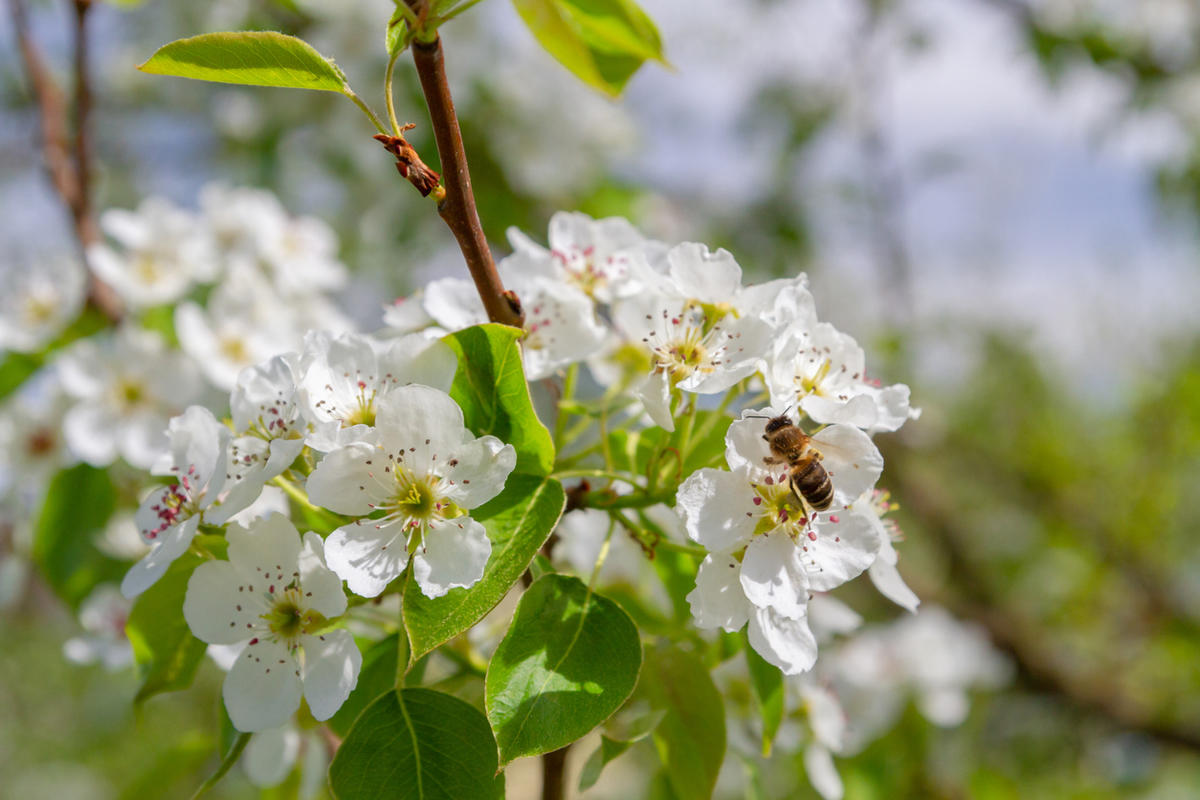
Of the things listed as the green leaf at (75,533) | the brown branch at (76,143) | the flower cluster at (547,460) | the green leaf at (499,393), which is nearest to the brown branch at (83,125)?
the brown branch at (76,143)

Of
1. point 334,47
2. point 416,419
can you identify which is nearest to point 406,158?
point 416,419

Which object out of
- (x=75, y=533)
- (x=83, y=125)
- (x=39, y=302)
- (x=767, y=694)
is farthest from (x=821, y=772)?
(x=83, y=125)

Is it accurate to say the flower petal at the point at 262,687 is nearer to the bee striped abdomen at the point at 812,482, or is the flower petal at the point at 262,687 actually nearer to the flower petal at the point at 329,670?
the flower petal at the point at 329,670

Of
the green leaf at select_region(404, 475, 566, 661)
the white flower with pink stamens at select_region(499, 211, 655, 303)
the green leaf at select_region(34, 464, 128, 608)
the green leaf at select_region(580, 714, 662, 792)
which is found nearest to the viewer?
the green leaf at select_region(404, 475, 566, 661)

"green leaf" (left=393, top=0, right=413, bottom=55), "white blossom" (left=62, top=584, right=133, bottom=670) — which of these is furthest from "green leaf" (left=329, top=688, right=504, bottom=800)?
"white blossom" (left=62, top=584, right=133, bottom=670)

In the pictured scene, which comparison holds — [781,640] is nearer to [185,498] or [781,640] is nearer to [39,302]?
[185,498]

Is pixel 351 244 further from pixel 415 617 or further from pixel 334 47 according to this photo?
pixel 415 617

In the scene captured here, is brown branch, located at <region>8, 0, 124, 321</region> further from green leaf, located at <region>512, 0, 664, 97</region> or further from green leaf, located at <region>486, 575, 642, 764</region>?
green leaf, located at <region>486, 575, 642, 764</region>
